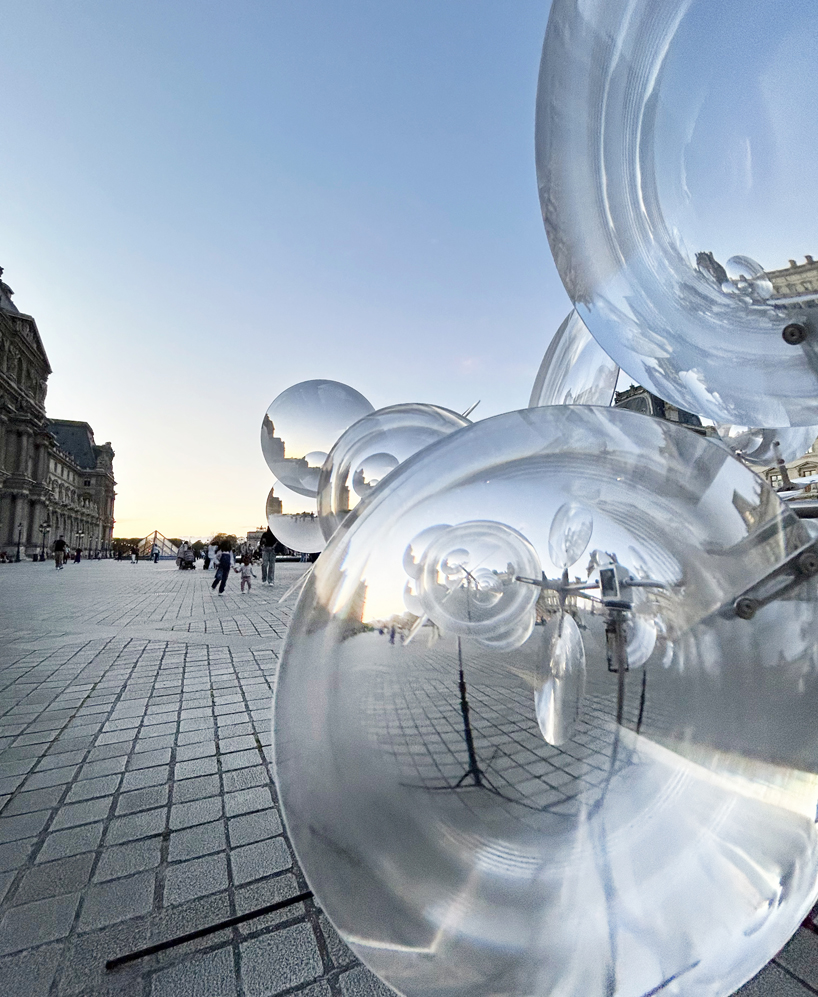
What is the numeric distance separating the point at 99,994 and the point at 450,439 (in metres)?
1.82

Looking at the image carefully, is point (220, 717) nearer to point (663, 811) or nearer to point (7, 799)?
point (7, 799)

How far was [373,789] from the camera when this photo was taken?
0.92 meters

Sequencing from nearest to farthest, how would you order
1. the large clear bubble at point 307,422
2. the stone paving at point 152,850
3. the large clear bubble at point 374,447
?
1. the stone paving at point 152,850
2. the large clear bubble at point 374,447
3. the large clear bubble at point 307,422

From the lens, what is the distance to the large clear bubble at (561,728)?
0.89 metres

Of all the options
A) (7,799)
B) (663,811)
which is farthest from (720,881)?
(7,799)

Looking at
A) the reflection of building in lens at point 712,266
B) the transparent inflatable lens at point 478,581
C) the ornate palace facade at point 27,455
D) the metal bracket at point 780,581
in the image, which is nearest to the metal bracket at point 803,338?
the reflection of building in lens at point 712,266

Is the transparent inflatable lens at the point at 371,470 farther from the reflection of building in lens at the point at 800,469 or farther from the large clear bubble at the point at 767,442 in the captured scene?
the reflection of building in lens at the point at 800,469

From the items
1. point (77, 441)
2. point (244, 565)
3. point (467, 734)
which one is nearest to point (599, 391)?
point (467, 734)

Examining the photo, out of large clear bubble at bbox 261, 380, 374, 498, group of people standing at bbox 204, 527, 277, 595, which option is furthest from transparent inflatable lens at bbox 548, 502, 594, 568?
group of people standing at bbox 204, 527, 277, 595

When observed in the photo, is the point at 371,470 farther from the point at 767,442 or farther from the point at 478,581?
the point at 478,581

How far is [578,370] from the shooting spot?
2.07 meters

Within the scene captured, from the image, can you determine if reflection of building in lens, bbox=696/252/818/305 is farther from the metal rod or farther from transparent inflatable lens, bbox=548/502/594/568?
the metal rod

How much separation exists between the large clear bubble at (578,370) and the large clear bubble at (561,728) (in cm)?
104

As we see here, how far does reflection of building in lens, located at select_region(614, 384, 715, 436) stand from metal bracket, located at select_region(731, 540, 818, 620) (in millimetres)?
844
